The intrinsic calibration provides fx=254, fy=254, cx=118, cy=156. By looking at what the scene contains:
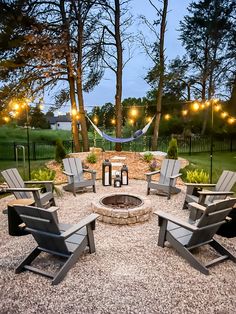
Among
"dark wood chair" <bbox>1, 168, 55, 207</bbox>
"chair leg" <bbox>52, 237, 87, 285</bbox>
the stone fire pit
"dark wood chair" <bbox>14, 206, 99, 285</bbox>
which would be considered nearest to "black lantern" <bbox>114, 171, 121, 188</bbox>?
the stone fire pit

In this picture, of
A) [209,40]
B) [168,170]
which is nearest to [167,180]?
[168,170]

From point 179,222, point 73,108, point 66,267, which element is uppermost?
point 73,108

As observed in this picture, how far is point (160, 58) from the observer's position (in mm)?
9820

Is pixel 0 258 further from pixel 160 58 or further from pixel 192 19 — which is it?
pixel 192 19

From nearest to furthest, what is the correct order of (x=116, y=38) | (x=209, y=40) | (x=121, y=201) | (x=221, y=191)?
(x=221, y=191), (x=121, y=201), (x=116, y=38), (x=209, y=40)

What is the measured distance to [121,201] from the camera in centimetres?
459

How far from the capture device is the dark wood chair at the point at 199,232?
2.65m

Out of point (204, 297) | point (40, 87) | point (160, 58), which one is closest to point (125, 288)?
point (204, 297)

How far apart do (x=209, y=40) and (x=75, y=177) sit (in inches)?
487

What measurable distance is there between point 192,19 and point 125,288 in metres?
15.5

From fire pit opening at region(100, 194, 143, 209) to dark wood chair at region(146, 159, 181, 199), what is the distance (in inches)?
34.9

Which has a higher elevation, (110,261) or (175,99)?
(175,99)

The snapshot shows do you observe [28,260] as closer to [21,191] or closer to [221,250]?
[21,191]

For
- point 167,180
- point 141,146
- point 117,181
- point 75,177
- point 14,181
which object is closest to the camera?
point 14,181
